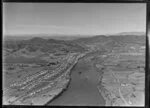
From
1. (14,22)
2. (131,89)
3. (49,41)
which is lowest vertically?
(131,89)

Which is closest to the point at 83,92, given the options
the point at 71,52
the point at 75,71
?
the point at 75,71

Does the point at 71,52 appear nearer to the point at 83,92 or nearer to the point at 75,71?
the point at 75,71

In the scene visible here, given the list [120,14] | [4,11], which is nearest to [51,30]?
[4,11]

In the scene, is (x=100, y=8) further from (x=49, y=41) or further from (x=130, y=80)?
(x=130, y=80)

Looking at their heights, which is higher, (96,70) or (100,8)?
(100,8)

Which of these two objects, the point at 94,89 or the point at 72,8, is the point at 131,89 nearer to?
the point at 94,89

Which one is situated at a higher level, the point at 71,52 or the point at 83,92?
the point at 71,52
